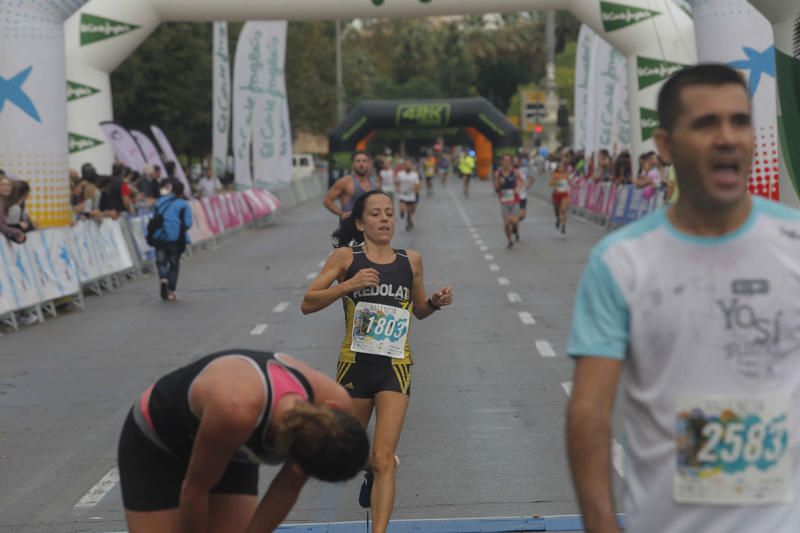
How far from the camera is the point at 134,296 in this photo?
806 inches

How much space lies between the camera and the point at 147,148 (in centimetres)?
3041

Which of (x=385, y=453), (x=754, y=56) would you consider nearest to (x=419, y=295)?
(x=385, y=453)

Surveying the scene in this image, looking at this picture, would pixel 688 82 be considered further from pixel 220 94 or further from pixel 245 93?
pixel 245 93

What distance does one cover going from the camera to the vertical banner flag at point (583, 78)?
141ft

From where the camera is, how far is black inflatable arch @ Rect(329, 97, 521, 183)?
65250 millimetres

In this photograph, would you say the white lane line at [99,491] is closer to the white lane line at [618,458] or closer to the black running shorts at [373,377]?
the black running shorts at [373,377]

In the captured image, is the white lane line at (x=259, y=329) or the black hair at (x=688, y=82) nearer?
the black hair at (x=688, y=82)

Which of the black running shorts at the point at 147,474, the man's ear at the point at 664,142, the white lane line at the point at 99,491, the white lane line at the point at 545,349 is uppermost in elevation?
the man's ear at the point at 664,142

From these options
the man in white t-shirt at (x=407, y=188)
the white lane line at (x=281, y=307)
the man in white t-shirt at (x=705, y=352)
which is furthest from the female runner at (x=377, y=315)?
the man in white t-shirt at (x=407, y=188)

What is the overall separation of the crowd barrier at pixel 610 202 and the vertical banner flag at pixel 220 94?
9.68 meters

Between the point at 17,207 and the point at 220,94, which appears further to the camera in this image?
the point at 220,94

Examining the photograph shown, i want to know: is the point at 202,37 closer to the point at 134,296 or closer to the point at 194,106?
the point at 194,106

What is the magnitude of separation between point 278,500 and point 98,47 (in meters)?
23.7

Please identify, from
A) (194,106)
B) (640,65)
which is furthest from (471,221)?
(194,106)
